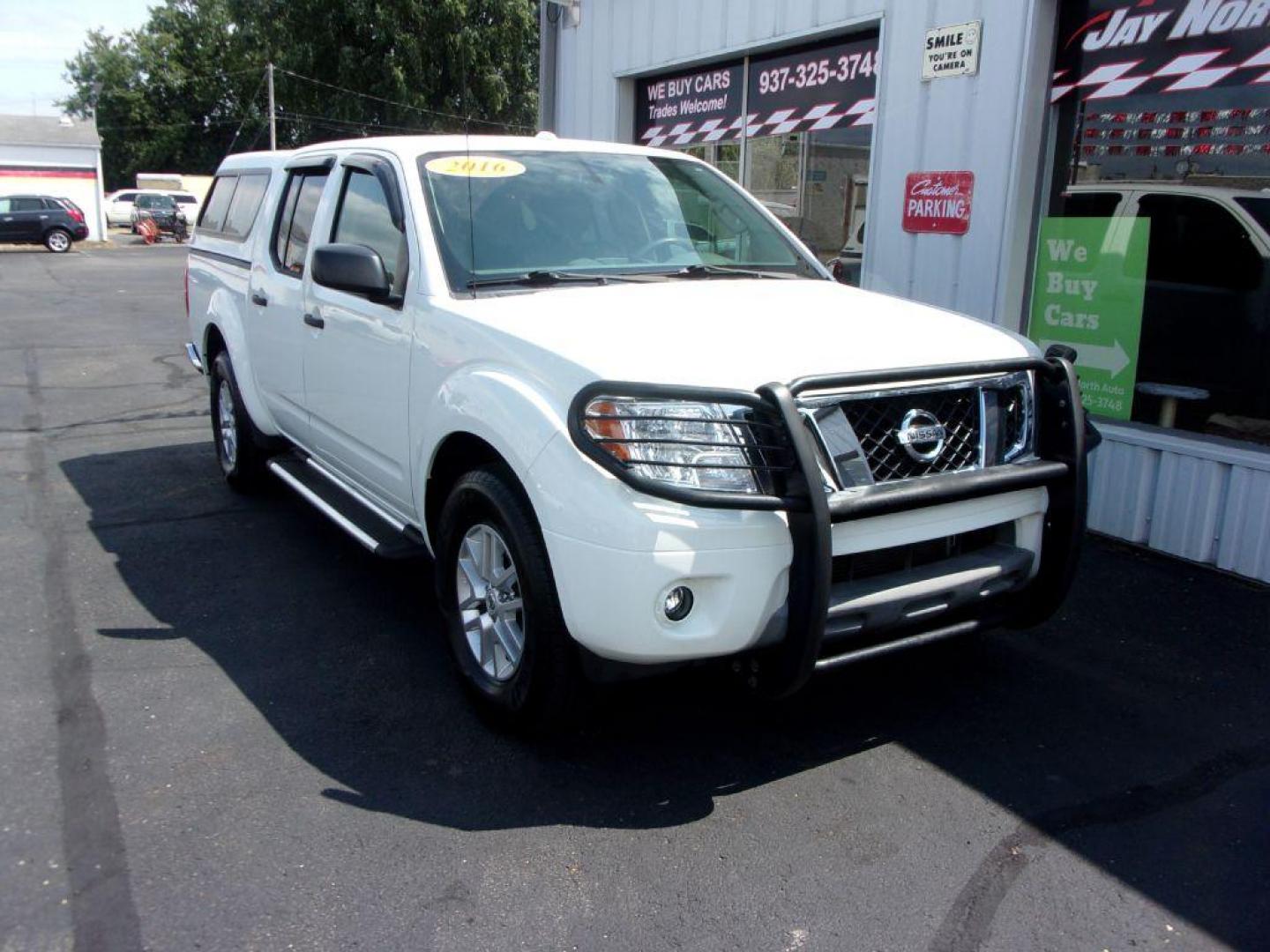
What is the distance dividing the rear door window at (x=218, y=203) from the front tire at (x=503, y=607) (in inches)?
153

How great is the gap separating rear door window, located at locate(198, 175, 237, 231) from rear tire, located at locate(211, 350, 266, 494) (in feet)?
2.91

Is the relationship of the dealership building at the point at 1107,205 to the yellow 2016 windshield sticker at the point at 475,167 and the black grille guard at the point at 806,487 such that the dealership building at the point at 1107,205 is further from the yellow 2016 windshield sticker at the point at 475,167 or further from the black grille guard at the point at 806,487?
the yellow 2016 windshield sticker at the point at 475,167

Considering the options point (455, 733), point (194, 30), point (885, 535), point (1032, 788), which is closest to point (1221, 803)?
point (1032, 788)

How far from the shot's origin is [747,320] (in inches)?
139

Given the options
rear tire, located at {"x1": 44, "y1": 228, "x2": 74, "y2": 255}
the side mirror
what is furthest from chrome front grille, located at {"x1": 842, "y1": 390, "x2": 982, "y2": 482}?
rear tire, located at {"x1": 44, "y1": 228, "x2": 74, "y2": 255}

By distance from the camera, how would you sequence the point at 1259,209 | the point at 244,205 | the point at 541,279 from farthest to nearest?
the point at 244,205
the point at 1259,209
the point at 541,279

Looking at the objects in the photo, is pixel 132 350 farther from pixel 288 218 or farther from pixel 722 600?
pixel 722 600

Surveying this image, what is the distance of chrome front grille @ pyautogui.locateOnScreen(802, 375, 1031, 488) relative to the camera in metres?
3.14

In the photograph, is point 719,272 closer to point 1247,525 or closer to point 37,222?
point 1247,525

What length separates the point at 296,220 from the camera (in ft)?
18.0

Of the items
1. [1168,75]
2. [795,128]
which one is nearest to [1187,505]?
[1168,75]

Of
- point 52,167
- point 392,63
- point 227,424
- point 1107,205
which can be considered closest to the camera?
point 1107,205

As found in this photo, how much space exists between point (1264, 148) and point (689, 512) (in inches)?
163

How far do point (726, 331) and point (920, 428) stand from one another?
25.7 inches
